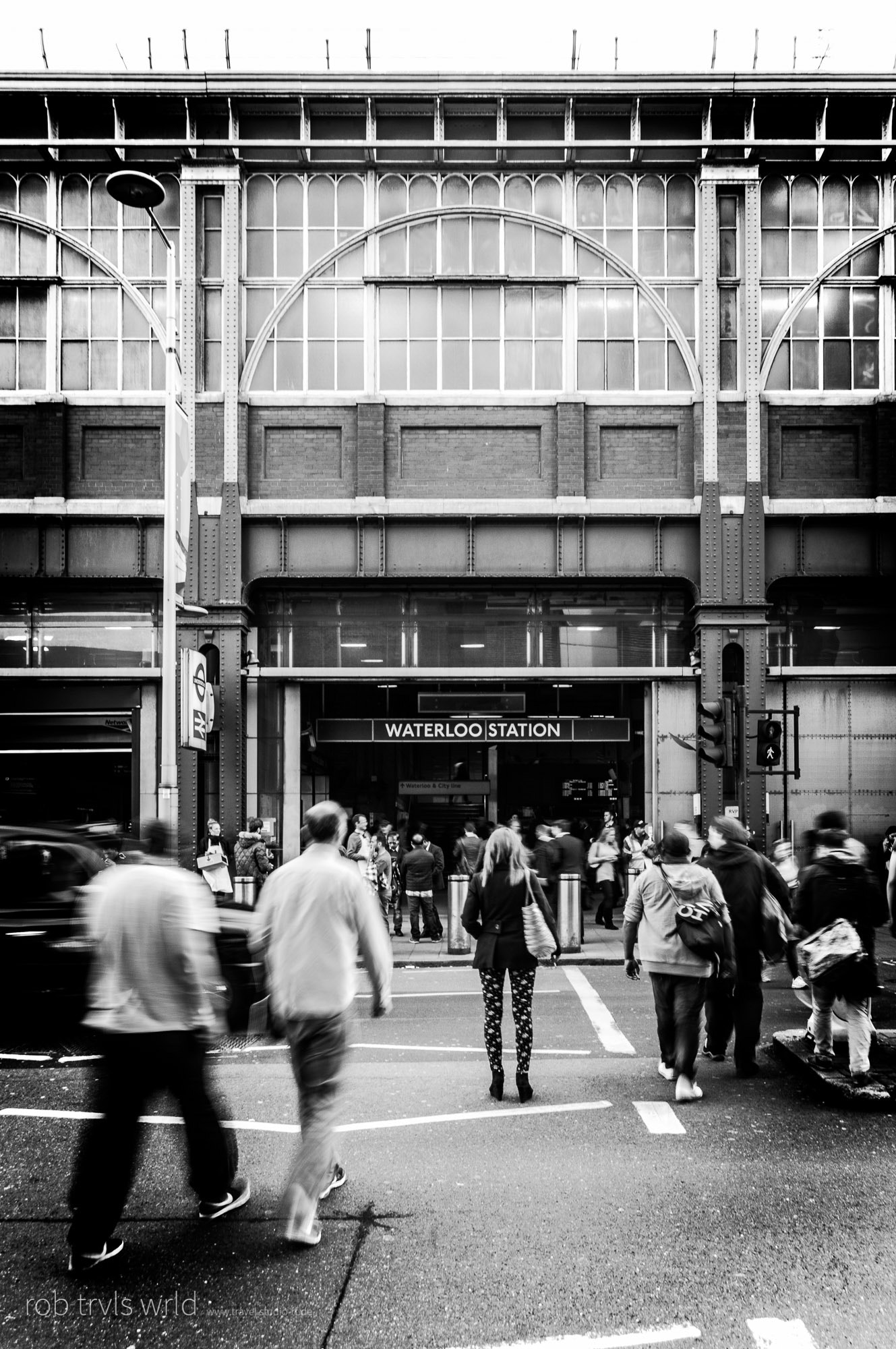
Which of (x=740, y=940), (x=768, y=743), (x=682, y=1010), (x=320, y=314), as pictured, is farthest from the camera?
(x=320, y=314)

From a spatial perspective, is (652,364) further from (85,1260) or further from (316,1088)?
(85,1260)

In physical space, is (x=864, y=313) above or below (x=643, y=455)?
above

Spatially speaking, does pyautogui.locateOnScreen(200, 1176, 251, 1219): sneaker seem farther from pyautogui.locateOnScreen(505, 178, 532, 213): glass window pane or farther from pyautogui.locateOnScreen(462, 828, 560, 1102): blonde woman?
pyautogui.locateOnScreen(505, 178, 532, 213): glass window pane

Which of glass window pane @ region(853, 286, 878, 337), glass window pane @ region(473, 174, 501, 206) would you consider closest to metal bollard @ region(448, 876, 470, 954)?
glass window pane @ region(473, 174, 501, 206)

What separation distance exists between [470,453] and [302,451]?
3.03 metres

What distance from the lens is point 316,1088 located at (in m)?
Result: 4.92

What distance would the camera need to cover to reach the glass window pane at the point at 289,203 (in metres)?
20.3

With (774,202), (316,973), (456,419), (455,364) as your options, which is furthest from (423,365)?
(316,973)

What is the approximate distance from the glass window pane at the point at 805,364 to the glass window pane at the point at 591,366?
3.50m

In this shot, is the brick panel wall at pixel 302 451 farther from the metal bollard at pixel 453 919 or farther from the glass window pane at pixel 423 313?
the metal bollard at pixel 453 919

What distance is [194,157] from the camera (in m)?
20.1

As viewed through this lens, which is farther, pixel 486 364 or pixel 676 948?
pixel 486 364

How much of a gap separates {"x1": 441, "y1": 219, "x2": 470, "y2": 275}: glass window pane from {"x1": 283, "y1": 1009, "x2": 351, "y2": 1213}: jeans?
696 inches

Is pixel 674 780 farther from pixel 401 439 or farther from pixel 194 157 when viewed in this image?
pixel 194 157
